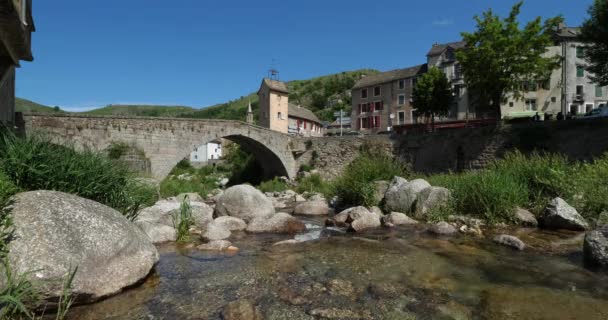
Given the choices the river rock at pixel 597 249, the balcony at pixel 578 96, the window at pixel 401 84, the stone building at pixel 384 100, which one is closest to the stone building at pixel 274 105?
the stone building at pixel 384 100

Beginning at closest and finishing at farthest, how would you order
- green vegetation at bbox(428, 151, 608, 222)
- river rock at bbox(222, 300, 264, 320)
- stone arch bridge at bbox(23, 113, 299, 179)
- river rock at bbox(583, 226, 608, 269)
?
river rock at bbox(222, 300, 264, 320)
river rock at bbox(583, 226, 608, 269)
green vegetation at bbox(428, 151, 608, 222)
stone arch bridge at bbox(23, 113, 299, 179)

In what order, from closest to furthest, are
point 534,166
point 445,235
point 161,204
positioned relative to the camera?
point 445,235 → point 161,204 → point 534,166

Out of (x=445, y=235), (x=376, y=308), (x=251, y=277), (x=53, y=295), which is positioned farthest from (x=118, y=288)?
(x=445, y=235)

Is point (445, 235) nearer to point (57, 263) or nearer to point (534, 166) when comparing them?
point (534, 166)

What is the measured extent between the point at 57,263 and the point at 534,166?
12.5 meters

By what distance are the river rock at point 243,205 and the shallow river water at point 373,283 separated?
2944mm

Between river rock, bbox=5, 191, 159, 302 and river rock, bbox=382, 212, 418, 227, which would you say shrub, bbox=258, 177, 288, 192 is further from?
river rock, bbox=5, 191, 159, 302

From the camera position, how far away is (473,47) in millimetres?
23578

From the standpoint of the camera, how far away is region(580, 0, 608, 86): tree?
1867 cm

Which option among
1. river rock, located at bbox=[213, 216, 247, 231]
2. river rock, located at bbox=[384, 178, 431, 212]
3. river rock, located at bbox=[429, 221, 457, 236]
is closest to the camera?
river rock, located at bbox=[429, 221, 457, 236]

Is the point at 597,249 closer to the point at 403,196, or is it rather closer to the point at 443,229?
the point at 443,229

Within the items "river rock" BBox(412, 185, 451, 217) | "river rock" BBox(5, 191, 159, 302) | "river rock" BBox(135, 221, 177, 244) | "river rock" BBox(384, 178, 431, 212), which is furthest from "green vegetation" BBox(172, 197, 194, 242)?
"river rock" BBox(412, 185, 451, 217)

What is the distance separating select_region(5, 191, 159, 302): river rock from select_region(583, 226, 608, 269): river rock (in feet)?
23.6

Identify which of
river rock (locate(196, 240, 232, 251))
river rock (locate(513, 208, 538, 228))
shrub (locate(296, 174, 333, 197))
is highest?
river rock (locate(513, 208, 538, 228))
